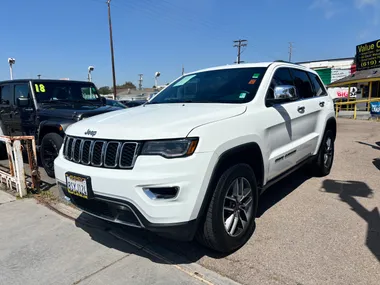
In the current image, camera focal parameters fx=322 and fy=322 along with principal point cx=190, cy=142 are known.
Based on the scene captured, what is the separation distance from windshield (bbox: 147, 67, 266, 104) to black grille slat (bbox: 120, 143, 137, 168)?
1306 mm

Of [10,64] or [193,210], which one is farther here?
[10,64]

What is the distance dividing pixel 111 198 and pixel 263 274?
1.44 meters

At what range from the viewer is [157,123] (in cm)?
276

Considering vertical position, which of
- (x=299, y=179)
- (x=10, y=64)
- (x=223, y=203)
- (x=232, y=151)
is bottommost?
(x=299, y=179)

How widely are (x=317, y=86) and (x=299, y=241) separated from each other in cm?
300

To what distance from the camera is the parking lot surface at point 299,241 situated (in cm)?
275

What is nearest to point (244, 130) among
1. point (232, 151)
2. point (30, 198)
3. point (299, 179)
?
point (232, 151)

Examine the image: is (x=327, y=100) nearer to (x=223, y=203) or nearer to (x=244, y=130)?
(x=244, y=130)

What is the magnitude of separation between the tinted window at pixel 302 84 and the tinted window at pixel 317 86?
0.19m

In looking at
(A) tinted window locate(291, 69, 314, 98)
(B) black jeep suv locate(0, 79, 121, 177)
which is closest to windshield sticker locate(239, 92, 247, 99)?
(A) tinted window locate(291, 69, 314, 98)

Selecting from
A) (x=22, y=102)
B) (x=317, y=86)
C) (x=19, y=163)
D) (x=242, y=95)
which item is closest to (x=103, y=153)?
(x=242, y=95)

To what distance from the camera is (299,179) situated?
551 centimetres

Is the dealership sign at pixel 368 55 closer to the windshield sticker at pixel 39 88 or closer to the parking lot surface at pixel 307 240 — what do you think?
the parking lot surface at pixel 307 240

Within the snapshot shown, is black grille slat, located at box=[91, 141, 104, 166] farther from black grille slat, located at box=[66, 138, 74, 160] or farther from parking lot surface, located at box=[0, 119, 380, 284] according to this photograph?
parking lot surface, located at box=[0, 119, 380, 284]
